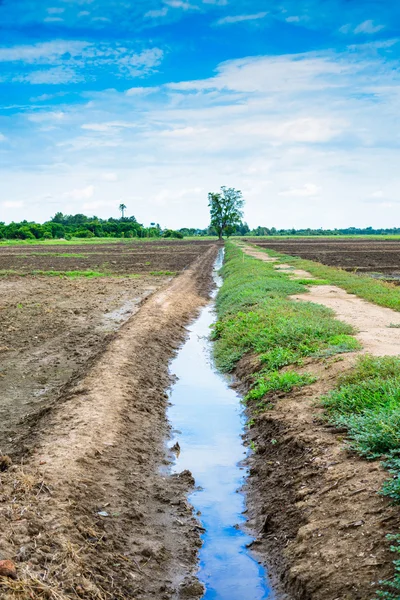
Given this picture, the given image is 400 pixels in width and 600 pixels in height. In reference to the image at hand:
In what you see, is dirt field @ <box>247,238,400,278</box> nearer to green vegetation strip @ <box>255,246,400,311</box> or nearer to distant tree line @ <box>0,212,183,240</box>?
green vegetation strip @ <box>255,246,400,311</box>

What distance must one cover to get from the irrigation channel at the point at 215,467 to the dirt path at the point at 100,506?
0.22m

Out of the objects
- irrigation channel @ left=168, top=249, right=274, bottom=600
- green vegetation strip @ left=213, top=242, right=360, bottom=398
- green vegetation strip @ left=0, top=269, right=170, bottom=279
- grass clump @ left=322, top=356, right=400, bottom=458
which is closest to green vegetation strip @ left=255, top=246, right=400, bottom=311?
green vegetation strip @ left=213, top=242, right=360, bottom=398

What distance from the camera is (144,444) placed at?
25.8ft

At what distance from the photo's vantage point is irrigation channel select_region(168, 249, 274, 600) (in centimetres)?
516

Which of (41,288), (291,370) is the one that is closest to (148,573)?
(291,370)

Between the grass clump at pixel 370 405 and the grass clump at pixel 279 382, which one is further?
the grass clump at pixel 279 382

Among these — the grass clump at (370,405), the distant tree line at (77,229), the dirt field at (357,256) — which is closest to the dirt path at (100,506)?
the grass clump at (370,405)

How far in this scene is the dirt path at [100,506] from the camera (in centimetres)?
455

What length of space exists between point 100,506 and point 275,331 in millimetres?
7397

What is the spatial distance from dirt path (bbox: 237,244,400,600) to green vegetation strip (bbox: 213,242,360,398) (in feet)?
2.56

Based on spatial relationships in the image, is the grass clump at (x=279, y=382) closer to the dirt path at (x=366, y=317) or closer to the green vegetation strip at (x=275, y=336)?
the green vegetation strip at (x=275, y=336)

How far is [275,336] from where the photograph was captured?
39.7 feet

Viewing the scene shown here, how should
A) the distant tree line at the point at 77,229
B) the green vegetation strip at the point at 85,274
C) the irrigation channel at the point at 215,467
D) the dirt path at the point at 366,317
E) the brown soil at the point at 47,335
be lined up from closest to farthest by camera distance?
the irrigation channel at the point at 215,467 → the brown soil at the point at 47,335 → the dirt path at the point at 366,317 → the green vegetation strip at the point at 85,274 → the distant tree line at the point at 77,229

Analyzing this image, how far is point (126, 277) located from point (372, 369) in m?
24.5
